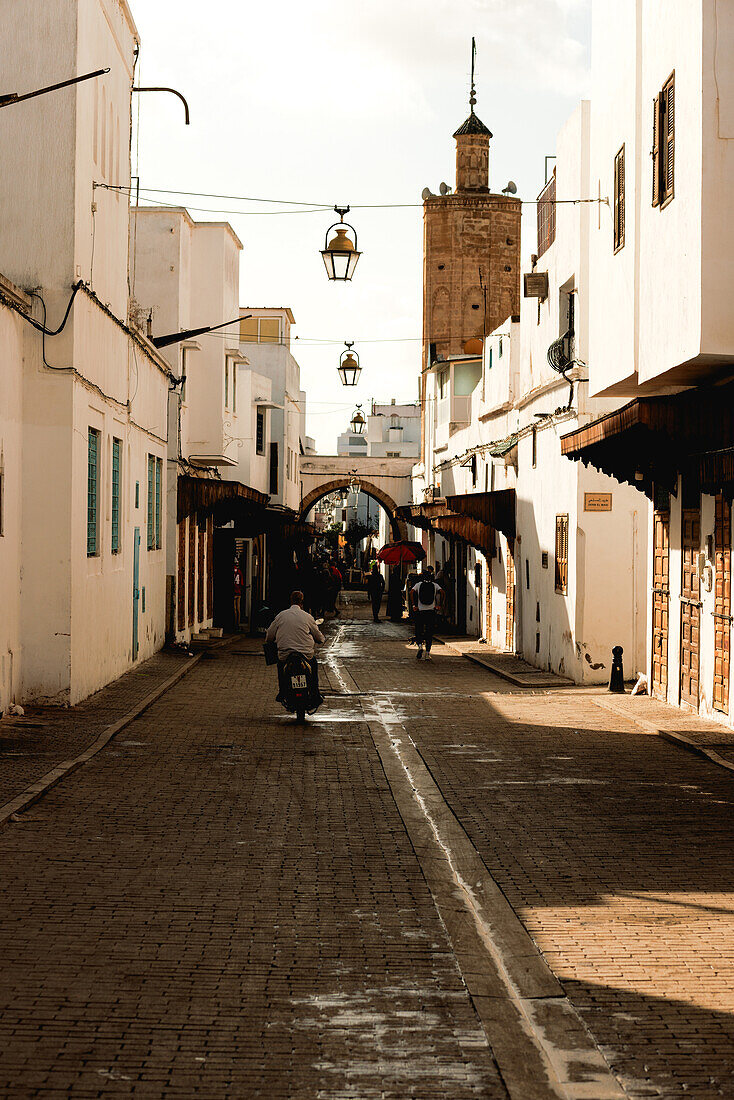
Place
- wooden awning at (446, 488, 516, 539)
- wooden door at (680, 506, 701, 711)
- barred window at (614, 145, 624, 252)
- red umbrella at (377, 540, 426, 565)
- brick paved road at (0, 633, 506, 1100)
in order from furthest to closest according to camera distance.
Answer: red umbrella at (377, 540, 426, 565) < wooden awning at (446, 488, 516, 539) < wooden door at (680, 506, 701, 711) < barred window at (614, 145, 624, 252) < brick paved road at (0, 633, 506, 1100)

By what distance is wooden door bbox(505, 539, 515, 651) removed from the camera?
2484cm

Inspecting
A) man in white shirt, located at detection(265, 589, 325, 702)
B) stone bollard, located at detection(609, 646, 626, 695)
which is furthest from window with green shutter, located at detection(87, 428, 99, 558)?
stone bollard, located at detection(609, 646, 626, 695)

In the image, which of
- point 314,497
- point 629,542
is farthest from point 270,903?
point 314,497

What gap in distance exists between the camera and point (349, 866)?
7.27 m

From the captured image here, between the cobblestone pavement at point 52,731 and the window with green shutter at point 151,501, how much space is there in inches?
181

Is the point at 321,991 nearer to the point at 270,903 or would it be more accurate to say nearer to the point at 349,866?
the point at 270,903

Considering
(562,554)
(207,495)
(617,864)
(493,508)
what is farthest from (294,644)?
(493,508)

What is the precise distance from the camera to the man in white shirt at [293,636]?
1406cm

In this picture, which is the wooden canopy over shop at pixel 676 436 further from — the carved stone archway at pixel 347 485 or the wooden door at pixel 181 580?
the carved stone archway at pixel 347 485

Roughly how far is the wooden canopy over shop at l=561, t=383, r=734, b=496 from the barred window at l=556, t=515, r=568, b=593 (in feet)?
15.1

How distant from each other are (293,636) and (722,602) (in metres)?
4.74

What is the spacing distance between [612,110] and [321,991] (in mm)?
11446

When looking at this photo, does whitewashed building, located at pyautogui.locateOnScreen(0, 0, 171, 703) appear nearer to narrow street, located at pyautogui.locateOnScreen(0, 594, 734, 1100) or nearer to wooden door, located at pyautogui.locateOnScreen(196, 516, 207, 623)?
narrow street, located at pyautogui.locateOnScreen(0, 594, 734, 1100)

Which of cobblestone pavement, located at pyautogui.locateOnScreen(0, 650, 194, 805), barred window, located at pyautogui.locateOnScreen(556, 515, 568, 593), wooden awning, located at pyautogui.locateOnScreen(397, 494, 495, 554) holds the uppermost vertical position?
wooden awning, located at pyautogui.locateOnScreen(397, 494, 495, 554)
